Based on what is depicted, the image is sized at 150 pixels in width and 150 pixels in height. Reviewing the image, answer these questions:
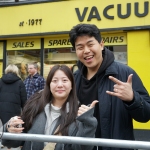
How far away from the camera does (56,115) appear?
88.9 inches

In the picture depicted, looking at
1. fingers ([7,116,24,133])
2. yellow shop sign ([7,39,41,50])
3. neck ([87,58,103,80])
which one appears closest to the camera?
fingers ([7,116,24,133])

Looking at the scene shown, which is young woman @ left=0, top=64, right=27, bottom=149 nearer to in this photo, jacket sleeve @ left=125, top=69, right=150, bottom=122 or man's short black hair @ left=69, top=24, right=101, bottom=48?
man's short black hair @ left=69, top=24, right=101, bottom=48

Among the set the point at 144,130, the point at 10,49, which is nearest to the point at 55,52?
the point at 10,49

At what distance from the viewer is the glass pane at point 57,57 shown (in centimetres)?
911

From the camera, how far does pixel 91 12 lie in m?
8.68

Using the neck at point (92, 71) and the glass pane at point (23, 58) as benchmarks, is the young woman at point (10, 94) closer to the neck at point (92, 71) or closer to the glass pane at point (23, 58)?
the glass pane at point (23, 58)

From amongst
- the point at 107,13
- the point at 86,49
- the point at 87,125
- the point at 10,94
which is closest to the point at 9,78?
the point at 10,94

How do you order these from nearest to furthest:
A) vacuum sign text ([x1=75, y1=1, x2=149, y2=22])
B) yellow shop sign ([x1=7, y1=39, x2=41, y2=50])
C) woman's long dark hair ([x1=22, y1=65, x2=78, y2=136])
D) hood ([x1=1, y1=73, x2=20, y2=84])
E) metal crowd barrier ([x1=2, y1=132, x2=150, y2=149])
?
metal crowd barrier ([x1=2, y1=132, x2=150, y2=149])
woman's long dark hair ([x1=22, y1=65, x2=78, y2=136])
hood ([x1=1, y1=73, x2=20, y2=84])
vacuum sign text ([x1=75, y1=1, x2=149, y2=22])
yellow shop sign ([x1=7, y1=39, x2=41, y2=50])

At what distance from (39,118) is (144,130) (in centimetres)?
629

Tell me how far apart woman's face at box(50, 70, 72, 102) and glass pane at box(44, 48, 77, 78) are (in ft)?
21.9

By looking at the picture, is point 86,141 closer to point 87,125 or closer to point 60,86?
point 87,125

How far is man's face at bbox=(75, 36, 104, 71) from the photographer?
92.4 inches

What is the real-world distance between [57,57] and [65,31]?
3.22 ft

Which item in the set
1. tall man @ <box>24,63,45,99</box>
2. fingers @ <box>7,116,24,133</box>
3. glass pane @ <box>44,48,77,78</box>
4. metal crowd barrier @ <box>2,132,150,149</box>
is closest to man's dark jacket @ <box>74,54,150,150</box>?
metal crowd barrier @ <box>2,132,150,149</box>
